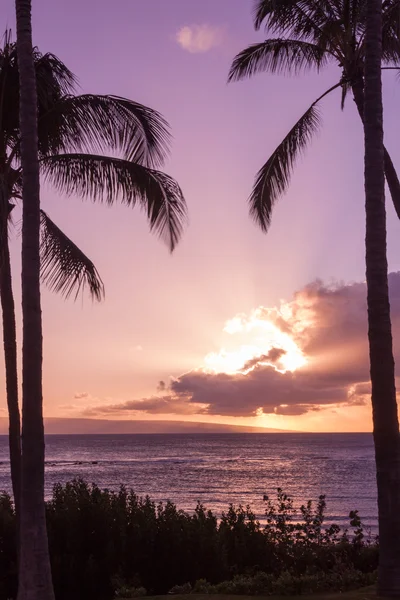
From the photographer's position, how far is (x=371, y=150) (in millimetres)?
10273

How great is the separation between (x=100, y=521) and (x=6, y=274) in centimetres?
480

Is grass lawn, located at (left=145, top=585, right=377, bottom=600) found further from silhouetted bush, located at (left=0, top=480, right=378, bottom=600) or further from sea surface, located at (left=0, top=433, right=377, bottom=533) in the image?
sea surface, located at (left=0, top=433, right=377, bottom=533)

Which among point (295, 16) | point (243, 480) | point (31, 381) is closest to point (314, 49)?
point (295, 16)

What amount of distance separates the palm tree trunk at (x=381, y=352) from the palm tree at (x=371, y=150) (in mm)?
12

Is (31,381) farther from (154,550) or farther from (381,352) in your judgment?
(154,550)

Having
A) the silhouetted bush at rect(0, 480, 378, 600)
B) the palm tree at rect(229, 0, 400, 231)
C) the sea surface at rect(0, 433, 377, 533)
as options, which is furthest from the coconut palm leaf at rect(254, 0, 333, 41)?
the sea surface at rect(0, 433, 377, 533)

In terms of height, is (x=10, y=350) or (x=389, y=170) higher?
(x=389, y=170)

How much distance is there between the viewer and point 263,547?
44.3 feet

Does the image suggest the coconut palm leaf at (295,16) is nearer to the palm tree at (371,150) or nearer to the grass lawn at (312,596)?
the palm tree at (371,150)

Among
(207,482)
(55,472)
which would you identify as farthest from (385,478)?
(55,472)

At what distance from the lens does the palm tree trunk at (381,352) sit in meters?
8.98

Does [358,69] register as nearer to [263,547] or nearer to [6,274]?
[6,274]

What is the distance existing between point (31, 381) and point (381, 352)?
15.0 ft

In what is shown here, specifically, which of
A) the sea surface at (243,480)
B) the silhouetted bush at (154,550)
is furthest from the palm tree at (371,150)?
the sea surface at (243,480)
